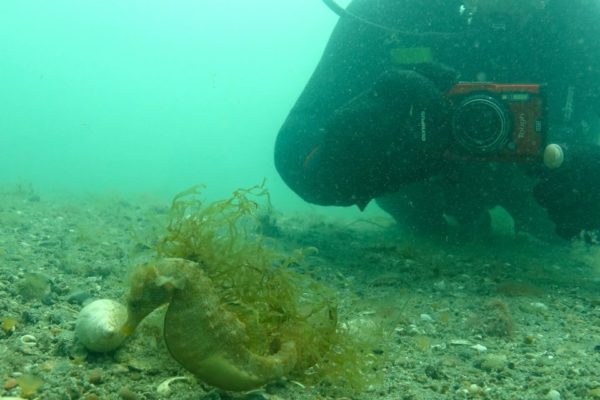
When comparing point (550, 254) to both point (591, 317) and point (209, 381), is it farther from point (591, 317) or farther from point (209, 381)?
point (209, 381)

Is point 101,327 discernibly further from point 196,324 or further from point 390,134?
point 390,134

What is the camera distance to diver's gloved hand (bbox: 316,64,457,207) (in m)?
4.04

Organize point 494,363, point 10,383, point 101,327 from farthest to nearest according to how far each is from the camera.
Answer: point 494,363 < point 101,327 < point 10,383

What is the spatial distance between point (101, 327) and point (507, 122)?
335 centimetres

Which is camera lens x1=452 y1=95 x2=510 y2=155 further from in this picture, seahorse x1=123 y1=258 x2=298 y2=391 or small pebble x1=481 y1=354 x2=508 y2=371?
seahorse x1=123 y1=258 x2=298 y2=391

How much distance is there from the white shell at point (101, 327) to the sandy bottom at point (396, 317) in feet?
0.22

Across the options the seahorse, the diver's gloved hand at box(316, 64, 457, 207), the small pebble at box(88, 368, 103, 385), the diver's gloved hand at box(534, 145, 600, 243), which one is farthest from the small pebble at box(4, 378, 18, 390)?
the diver's gloved hand at box(534, 145, 600, 243)

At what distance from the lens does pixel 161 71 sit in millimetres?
137500

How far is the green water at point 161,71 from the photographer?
372 feet

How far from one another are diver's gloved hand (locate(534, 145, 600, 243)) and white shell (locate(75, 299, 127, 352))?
3587 millimetres

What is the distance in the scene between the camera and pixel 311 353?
2.01m

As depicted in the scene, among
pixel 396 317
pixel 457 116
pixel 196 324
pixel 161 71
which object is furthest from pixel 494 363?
pixel 161 71

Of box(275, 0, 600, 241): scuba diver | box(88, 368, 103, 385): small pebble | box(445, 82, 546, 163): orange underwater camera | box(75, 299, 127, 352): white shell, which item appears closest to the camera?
box(88, 368, 103, 385): small pebble

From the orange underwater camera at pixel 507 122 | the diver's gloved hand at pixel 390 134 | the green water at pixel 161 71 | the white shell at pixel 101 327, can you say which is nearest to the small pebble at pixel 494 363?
the white shell at pixel 101 327
